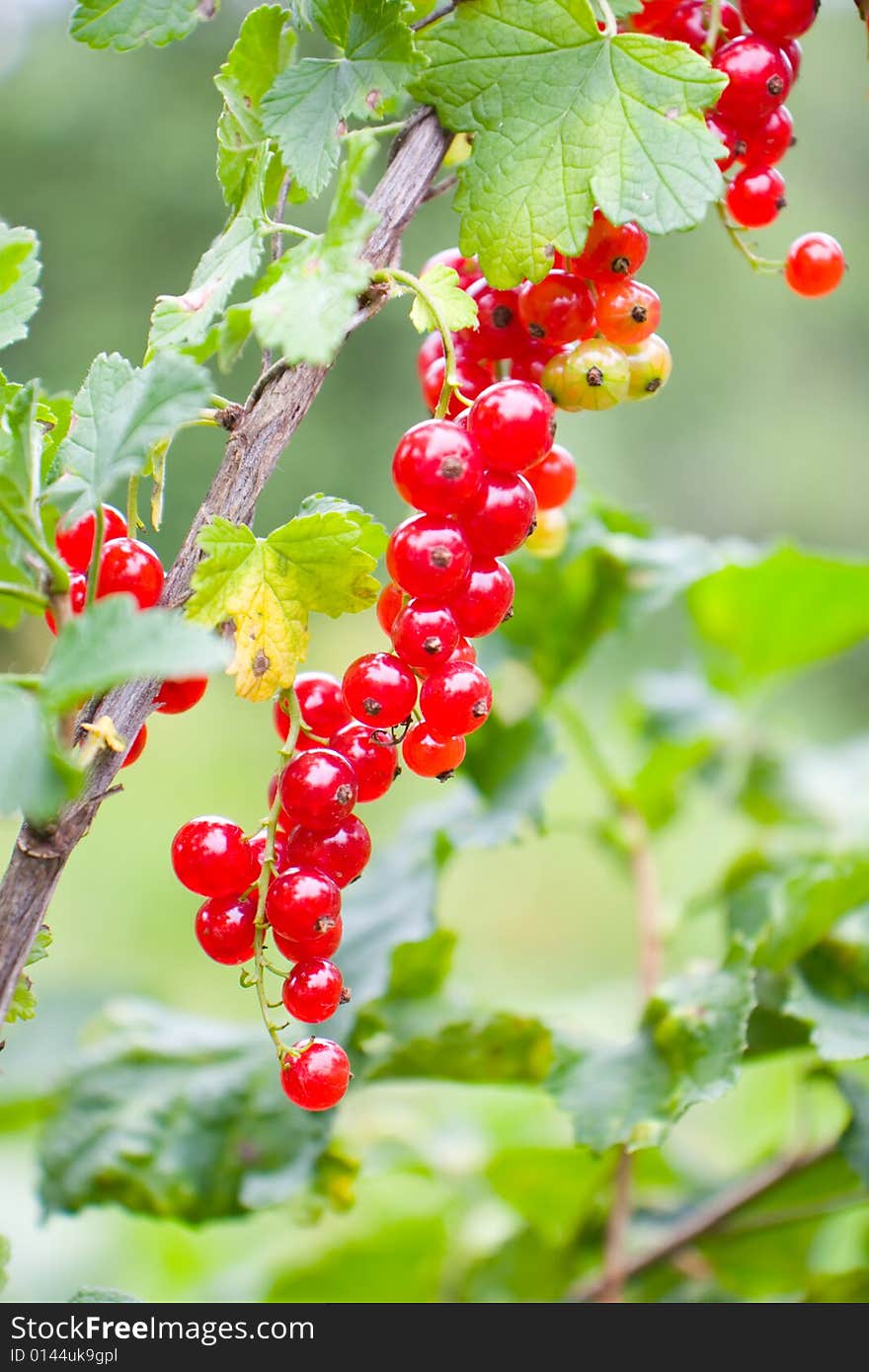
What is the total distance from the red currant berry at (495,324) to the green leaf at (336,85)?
0.29ft

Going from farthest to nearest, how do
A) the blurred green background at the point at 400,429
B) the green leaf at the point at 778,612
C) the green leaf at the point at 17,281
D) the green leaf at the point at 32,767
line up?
the blurred green background at the point at 400,429
the green leaf at the point at 778,612
the green leaf at the point at 17,281
the green leaf at the point at 32,767

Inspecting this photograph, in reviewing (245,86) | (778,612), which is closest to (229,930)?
(245,86)

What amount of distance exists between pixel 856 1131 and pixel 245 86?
27.1 inches

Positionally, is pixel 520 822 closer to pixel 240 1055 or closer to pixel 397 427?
pixel 240 1055

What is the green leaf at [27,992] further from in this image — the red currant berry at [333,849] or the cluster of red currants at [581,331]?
the cluster of red currants at [581,331]

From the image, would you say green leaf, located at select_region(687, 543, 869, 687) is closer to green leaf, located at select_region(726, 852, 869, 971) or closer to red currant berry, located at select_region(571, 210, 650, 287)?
green leaf, located at select_region(726, 852, 869, 971)

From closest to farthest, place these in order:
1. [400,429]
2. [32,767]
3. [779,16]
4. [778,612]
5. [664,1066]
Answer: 1. [32,767]
2. [779,16]
3. [664,1066]
4. [778,612]
5. [400,429]

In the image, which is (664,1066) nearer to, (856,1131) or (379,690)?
(856,1131)

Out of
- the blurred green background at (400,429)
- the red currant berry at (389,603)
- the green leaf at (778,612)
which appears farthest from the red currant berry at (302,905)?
the blurred green background at (400,429)

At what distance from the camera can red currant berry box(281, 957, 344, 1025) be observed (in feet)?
1.53

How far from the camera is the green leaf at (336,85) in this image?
1.60ft

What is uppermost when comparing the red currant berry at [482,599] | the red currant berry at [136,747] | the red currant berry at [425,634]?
the red currant berry at [482,599]

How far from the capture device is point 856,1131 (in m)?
0.79

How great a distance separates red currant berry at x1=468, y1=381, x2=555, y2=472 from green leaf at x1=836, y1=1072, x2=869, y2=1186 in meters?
0.52
